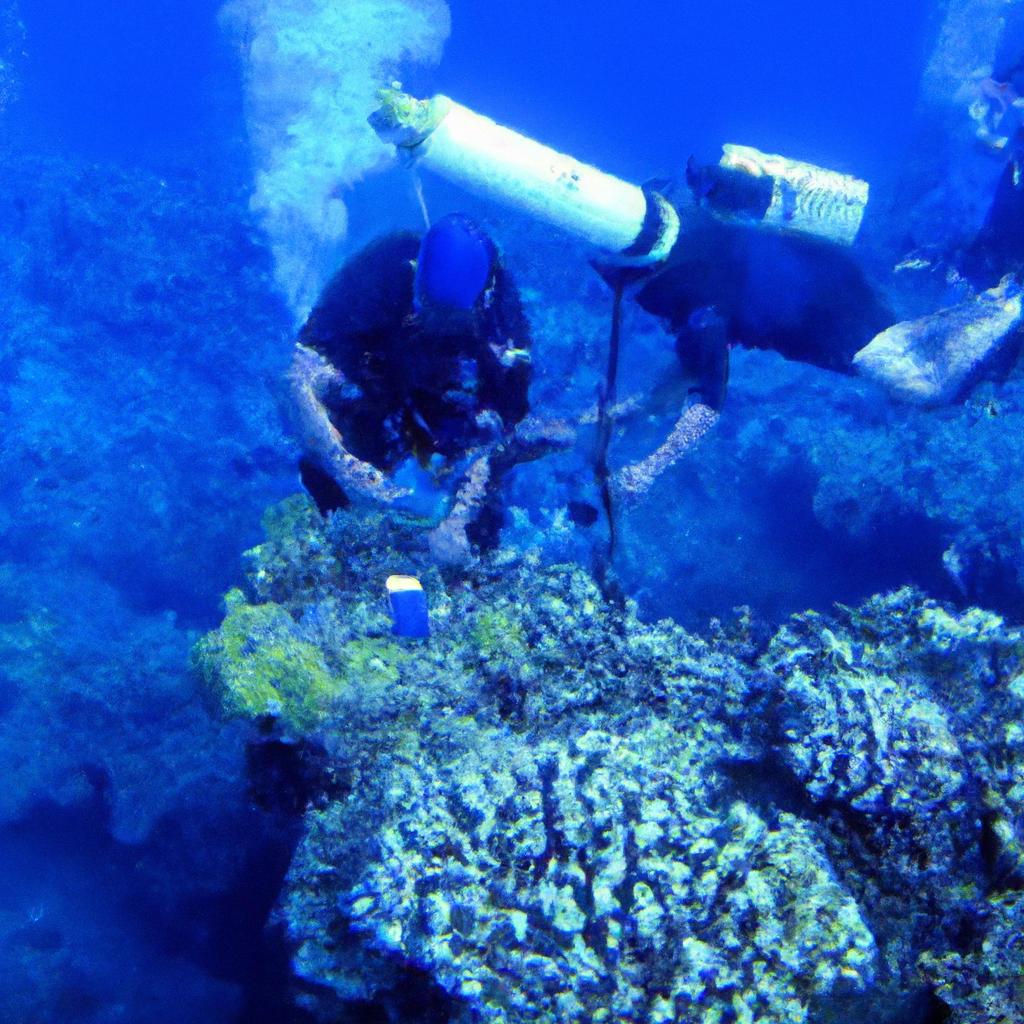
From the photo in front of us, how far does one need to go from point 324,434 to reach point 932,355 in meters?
3.73

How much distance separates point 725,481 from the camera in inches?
352

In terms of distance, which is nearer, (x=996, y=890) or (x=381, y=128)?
(x=996, y=890)

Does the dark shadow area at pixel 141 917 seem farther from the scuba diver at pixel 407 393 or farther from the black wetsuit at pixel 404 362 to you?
the black wetsuit at pixel 404 362

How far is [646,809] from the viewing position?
2.50 m

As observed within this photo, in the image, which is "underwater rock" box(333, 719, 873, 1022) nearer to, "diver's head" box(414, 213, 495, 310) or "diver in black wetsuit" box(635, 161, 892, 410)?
"diver's head" box(414, 213, 495, 310)

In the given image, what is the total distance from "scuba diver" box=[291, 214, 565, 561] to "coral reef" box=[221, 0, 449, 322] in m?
10.4

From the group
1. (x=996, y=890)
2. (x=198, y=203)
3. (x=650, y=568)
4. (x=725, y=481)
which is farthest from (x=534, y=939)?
(x=198, y=203)

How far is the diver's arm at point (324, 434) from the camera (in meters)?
3.64

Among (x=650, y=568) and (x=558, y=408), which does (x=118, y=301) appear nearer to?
(x=558, y=408)

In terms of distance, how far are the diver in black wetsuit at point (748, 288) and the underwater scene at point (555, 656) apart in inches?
1.0

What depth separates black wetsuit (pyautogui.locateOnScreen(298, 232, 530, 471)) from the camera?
145 inches

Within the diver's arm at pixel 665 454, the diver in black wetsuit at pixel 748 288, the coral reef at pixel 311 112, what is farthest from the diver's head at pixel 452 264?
the coral reef at pixel 311 112

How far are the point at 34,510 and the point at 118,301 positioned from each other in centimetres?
511

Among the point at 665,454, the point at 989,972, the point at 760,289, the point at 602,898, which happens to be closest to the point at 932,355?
the point at 760,289
